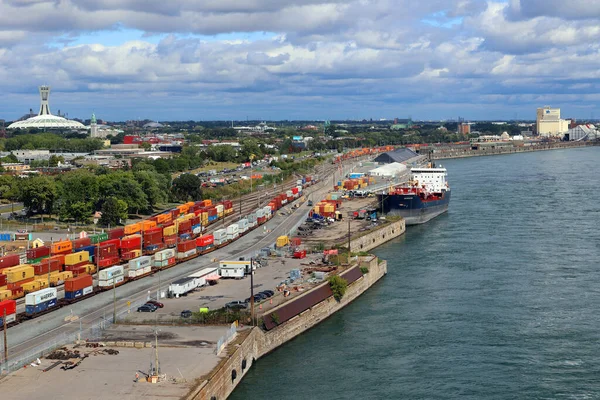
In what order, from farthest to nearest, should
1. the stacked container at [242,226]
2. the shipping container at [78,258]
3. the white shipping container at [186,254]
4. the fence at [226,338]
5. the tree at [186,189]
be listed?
the tree at [186,189]
the stacked container at [242,226]
the white shipping container at [186,254]
the shipping container at [78,258]
the fence at [226,338]

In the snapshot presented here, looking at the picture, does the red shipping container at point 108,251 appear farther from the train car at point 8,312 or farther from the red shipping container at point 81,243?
the train car at point 8,312

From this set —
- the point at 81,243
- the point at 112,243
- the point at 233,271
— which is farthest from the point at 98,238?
the point at 233,271

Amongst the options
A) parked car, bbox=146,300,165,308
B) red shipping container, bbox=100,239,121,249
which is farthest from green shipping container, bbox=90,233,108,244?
parked car, bbox=146,300,165,308

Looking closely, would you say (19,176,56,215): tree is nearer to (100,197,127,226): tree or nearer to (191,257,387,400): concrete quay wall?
(100,197,127,226): tree

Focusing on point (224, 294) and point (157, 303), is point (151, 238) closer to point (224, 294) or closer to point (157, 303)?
point (224, 294)

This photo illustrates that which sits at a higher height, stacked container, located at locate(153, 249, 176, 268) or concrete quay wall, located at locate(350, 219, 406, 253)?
stacked container, located at locate(153, 249, 176, 268)

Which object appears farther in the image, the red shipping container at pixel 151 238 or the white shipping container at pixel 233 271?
the red shipping container at pixel 151 238

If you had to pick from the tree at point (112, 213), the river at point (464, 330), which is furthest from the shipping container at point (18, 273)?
the tree at point (112, 213)

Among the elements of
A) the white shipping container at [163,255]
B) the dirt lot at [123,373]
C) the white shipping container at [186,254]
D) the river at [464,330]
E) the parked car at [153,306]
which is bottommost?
the river at [464,330]

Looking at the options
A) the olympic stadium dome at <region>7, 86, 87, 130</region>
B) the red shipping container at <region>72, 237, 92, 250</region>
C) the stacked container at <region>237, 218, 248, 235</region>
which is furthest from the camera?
the olympic stadium dome at <region>7, 86, 87, 130</region>
